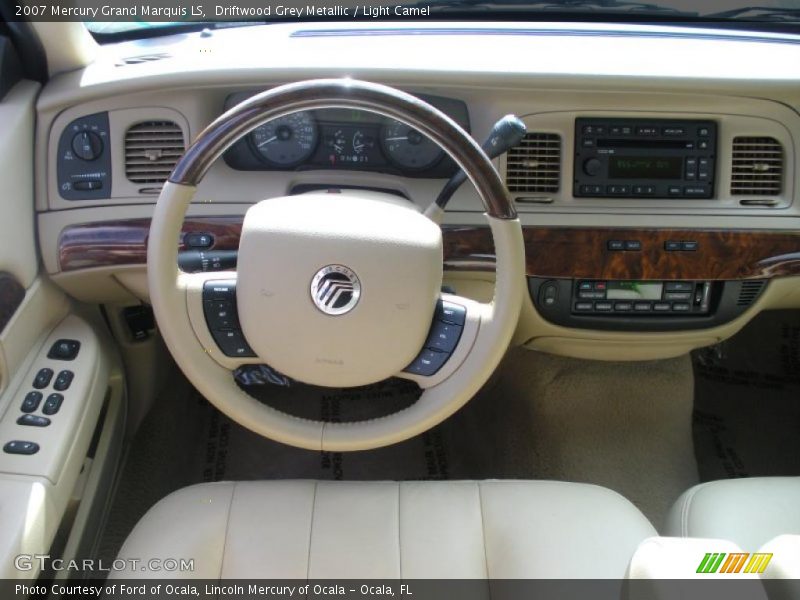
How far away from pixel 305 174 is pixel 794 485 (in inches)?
42.0

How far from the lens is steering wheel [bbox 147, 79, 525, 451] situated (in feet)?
3.66

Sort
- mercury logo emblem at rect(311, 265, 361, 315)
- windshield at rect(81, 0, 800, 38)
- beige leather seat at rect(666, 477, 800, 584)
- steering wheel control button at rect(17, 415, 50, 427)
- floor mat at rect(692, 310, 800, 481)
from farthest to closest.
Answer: floor mat at rect(692, 310, 800, 481) < windshield at rect(81, 0, 800, 38) < steering wheel control button at rect(17, 415, 50, 427) < beige leather seat at rect(666, 477, 800, 584) < mercury logo emblem at rect(311, 265, 361, 315)

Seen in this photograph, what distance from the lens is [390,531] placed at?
1.24 meters

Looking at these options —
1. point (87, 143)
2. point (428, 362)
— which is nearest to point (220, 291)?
point (428, 362)

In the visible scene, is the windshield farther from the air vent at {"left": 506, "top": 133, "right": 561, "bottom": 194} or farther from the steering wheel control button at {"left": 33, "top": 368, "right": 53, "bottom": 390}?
the steering wheel control button at {"left": 33, "top": 368, "right": 53, "bottom": 390}

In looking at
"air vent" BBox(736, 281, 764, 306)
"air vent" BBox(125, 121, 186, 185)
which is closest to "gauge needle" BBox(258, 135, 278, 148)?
"air vent" BBox(125, 121, 186, 185)

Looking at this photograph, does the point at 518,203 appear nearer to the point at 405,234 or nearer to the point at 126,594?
the point at 405,234

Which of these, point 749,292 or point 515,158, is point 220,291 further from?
point 749,292

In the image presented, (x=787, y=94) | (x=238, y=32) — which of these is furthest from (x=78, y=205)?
(x=787, y=94)

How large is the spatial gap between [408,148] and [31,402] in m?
0.85

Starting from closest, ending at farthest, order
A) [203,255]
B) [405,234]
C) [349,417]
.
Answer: [405,234]
[203,255]
[349,417]

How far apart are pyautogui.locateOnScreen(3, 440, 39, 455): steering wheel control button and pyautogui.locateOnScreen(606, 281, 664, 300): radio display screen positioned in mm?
1132

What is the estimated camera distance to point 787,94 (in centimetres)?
147

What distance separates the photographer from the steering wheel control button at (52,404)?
1384mm
